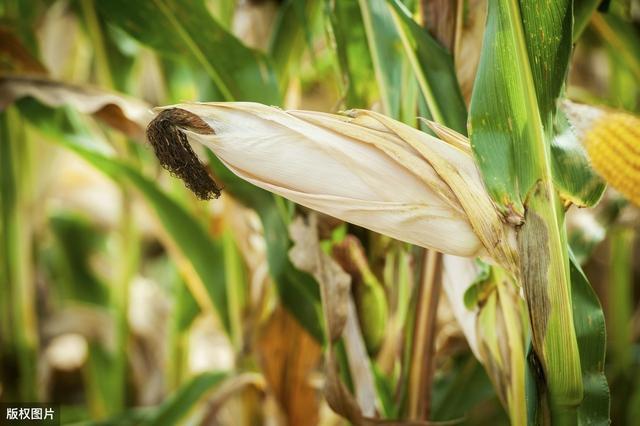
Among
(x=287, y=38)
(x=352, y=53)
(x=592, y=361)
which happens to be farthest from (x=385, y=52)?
(x=592, y=361)

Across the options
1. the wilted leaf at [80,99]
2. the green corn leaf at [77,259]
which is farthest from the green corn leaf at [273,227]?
the green corn leaf at [77,259]

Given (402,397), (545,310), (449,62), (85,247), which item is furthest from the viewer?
(85,247)

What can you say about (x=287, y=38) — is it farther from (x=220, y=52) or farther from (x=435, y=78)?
(x=435, y=78)

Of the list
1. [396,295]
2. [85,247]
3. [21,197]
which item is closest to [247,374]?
[396,295]

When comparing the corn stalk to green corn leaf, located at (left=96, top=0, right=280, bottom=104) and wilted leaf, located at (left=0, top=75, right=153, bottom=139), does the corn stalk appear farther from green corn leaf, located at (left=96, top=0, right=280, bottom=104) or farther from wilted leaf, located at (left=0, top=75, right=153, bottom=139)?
wilted leaf, located at (left=0, top=75, right=153, bottom=139)

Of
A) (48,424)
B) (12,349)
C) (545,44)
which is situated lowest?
(48,424)

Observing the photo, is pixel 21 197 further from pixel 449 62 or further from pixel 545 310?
pixel 545 310

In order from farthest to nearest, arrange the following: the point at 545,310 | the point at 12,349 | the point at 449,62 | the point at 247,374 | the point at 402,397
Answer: the point at 12,349 < the point at 247,374 < the point at 402,397 < the point at 449,62 < the point at 545,310

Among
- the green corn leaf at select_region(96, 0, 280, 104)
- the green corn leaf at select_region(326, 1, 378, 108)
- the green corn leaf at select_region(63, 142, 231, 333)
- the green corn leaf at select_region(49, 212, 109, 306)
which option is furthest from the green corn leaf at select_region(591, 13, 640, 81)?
the green corn leaf at select_region(49, 212, 109, 306)
